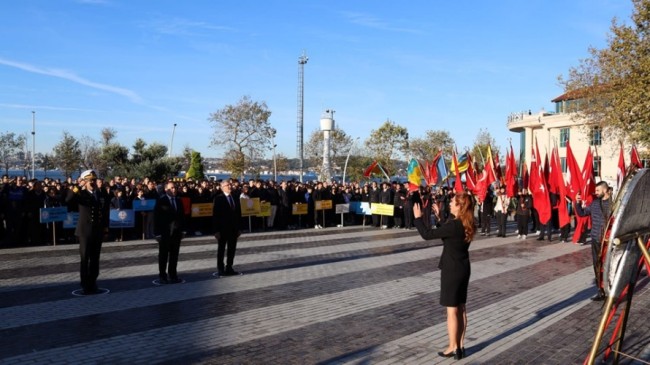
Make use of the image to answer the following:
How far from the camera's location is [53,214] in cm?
1608

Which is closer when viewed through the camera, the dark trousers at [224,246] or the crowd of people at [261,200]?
the dark trousers at [224,246]

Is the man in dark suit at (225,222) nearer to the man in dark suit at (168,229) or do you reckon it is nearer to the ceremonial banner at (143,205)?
the man in dark suit at (168,229)

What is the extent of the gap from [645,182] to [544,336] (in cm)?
382

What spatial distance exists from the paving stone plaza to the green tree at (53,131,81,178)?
3701cm

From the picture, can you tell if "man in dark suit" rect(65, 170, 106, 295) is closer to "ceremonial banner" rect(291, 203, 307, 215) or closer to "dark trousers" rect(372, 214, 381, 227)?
"ceremonial banner" rect(291, 203, 307, 215)

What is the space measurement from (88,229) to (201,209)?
9863 millimetres

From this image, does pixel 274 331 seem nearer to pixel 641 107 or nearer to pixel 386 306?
pixel 386 306

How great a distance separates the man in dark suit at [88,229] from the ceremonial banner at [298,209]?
1315cm

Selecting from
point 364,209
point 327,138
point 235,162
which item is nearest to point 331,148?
point 327,138

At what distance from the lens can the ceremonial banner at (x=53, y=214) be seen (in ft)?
52.0

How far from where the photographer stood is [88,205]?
9711mm

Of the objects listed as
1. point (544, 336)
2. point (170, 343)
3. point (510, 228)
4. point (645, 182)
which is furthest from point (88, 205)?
point (510, 228)

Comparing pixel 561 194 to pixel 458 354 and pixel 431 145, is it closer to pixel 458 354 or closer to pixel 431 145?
pixel 458 354

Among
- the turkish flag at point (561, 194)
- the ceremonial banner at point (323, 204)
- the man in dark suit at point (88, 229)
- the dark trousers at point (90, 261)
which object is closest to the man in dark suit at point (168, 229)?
the man in dark suit at point (88, 229)
